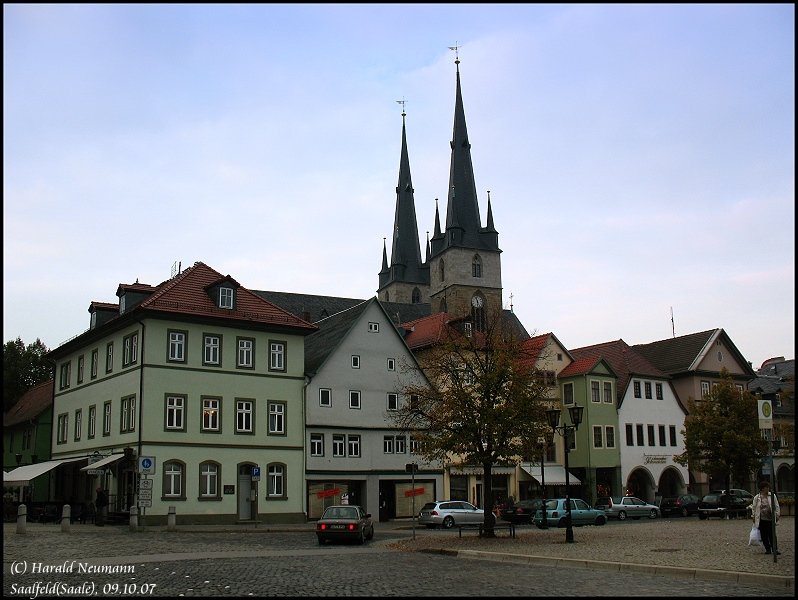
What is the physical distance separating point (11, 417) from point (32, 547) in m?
43.7

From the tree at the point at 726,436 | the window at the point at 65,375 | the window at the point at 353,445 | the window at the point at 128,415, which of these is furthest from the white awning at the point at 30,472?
the tree at the point at 726,436

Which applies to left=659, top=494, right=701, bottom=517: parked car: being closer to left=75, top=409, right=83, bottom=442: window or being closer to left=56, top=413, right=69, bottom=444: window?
left=75, top=409, right=83, bottom=442: window

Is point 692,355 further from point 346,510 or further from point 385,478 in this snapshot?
point 346,510

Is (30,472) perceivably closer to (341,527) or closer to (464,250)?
(341,527)

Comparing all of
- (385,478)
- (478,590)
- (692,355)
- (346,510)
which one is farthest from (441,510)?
(692,355)

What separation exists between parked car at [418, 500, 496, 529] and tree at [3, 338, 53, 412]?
43065 millimetres

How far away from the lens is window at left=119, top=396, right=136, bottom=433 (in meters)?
43.3

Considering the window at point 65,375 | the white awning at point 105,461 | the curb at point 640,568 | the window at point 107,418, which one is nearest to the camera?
the curb at point 640,568

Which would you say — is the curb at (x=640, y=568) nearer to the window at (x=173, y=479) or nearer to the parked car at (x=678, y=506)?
the window at (x=173, y=479)

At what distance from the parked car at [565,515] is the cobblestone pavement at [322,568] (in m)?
6.79

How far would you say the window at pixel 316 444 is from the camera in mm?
48719

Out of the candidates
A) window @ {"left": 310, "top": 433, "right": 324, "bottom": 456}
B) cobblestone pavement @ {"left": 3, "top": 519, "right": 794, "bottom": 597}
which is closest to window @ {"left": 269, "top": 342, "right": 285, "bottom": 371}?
window @ {"left": 310, "top": 433, "right": 324, "bottom": 456}

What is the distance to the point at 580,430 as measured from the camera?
6228 centimetres

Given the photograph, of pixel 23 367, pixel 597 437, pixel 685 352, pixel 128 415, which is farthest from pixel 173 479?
pixel 685 352
